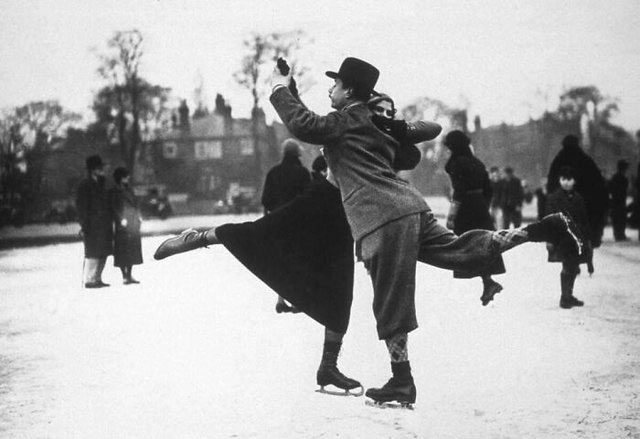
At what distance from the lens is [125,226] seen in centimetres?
999

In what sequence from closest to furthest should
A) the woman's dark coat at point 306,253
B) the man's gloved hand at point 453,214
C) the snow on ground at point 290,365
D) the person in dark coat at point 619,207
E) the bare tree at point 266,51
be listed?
the snow on ground at point 290,365 < the woman's dark coat at point 306,253 < the bare tree at point 266,51 < the man's gloved hand at point 453,214 < the person in dark coat at point 619,207

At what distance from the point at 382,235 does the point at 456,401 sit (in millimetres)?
995

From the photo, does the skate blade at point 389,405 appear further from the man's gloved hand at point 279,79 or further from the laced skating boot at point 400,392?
the man's gloved hand at point 279,79

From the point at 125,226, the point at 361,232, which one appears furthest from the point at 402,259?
the point at 125,226

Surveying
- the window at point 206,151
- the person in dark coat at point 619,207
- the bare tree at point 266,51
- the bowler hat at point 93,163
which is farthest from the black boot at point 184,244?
the window at point 206,151

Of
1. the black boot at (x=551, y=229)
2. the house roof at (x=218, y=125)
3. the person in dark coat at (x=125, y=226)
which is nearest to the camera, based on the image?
the black boot at (x=551, y=229)

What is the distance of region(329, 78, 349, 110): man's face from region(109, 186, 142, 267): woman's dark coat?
632 centimetres

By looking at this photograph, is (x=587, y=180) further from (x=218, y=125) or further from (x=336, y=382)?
(x=218, y=125)

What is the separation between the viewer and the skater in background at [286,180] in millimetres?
7441

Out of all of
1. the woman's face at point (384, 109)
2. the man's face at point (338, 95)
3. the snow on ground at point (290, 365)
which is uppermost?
the man's face at point (338, 95)

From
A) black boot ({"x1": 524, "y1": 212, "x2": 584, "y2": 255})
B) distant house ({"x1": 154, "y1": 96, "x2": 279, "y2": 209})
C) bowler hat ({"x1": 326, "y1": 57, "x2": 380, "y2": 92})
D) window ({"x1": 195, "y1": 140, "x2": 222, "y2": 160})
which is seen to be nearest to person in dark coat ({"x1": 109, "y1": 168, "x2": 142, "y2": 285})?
bowler hat ({"x1": 326, "y1": 57, "x2": 380, "y2": 92})

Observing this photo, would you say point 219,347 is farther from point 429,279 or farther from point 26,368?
point 429,279

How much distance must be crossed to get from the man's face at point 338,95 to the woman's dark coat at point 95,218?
6.37 meters

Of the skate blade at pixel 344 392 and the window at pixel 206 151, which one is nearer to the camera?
the skate blade at pixel 344 392
